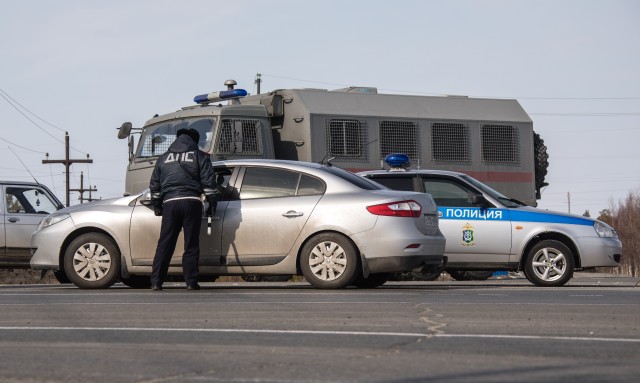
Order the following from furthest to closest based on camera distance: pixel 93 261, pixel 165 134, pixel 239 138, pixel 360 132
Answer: pixel 360 132
pixel 165 134
pixel 239 138
pixel 93 261

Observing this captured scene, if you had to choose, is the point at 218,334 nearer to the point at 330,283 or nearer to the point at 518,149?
the point at 330,283

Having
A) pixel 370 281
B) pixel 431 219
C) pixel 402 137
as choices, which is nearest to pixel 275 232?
pixel 370 281

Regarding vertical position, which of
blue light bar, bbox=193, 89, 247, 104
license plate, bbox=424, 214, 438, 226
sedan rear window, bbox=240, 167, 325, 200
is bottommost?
license plate, bbox=424, 214, 438, 226

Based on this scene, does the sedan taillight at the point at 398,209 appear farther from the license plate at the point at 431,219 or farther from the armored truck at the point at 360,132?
the armored truck at the point at 360,132

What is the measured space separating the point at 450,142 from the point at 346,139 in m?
2.31

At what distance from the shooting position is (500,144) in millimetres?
23719

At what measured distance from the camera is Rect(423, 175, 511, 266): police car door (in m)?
16.1

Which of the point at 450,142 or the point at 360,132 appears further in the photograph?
the point at 450,142

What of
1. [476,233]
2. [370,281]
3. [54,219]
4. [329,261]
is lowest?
[370,281]

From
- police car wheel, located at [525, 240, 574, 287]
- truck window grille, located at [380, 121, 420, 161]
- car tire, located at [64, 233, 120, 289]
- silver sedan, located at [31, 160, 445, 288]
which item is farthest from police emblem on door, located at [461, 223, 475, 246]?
truck window grille, located at [380, 121, 420, 161]

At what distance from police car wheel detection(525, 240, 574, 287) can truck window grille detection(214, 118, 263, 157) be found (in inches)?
252

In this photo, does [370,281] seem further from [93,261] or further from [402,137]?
[402,137]

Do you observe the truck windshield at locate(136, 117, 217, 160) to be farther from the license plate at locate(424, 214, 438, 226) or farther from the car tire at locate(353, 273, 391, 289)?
the license plate at locate(424, 214, 438, 226)

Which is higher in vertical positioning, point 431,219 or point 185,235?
point 431,219
